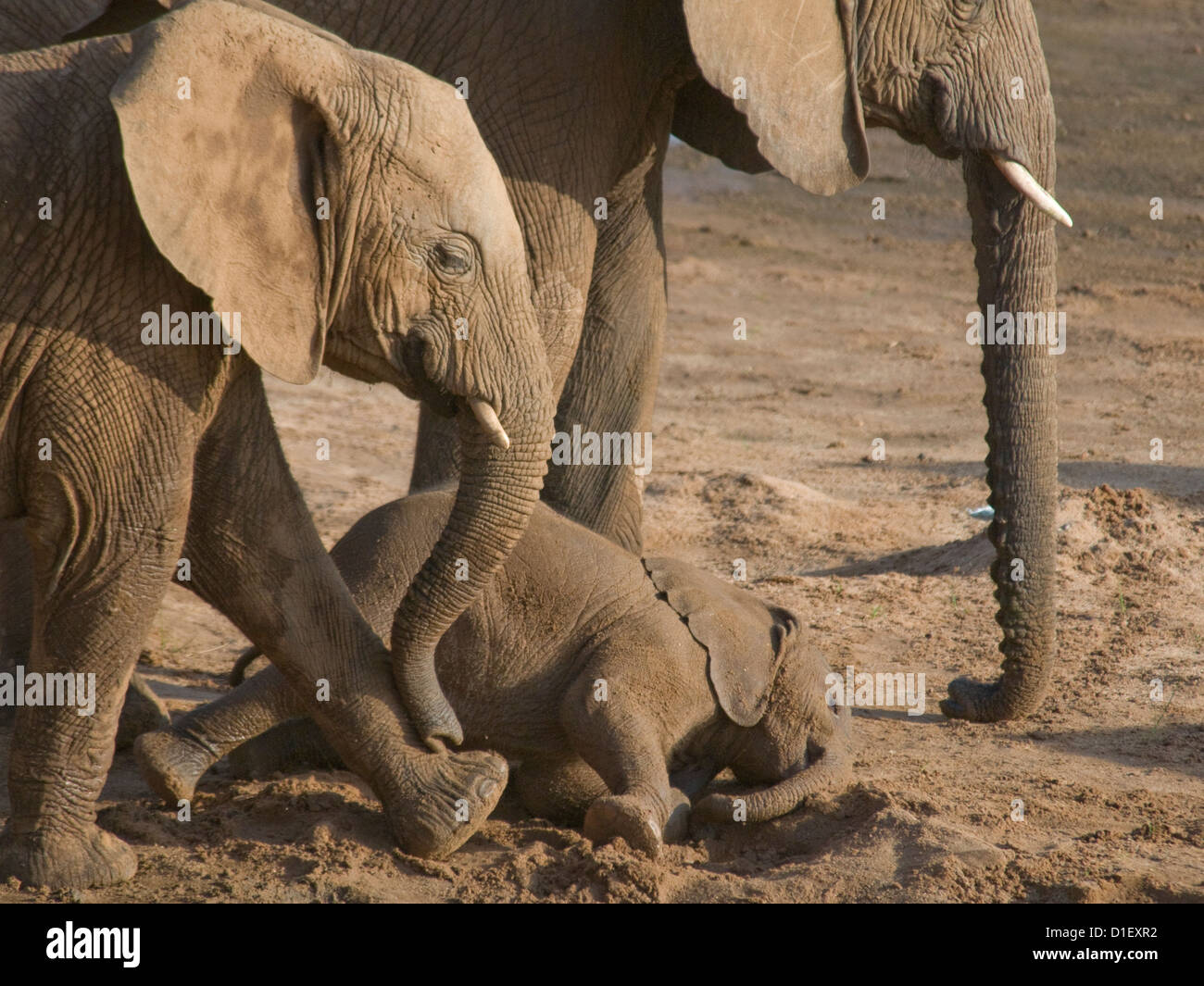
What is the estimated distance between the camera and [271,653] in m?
4.19

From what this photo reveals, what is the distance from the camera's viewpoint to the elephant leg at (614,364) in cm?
567

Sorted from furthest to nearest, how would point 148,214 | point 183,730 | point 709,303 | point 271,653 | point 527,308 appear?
point 709,303 → point 183,730 → point 271,653 → point 527,308 → point 148,214

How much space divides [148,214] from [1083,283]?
30.8ft

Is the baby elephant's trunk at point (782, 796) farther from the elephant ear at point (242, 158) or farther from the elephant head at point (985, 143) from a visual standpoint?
the elephant ear at point (242, 158)

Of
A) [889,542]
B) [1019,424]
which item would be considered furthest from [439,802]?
[889,542]

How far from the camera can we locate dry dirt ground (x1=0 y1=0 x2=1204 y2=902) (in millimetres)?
4195

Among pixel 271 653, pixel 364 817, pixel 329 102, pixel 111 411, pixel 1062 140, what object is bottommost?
pixel 364 817

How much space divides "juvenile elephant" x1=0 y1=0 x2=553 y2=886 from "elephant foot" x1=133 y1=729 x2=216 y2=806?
32 cm

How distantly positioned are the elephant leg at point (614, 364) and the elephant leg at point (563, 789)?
48.0 inches

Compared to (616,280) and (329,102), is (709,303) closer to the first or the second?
(616,280)

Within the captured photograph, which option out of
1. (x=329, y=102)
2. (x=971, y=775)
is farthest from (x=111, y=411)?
(x=971, y=775)

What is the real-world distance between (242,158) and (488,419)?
756mm

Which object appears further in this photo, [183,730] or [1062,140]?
[1062,140]

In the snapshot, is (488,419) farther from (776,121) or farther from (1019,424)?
(1019,424)
